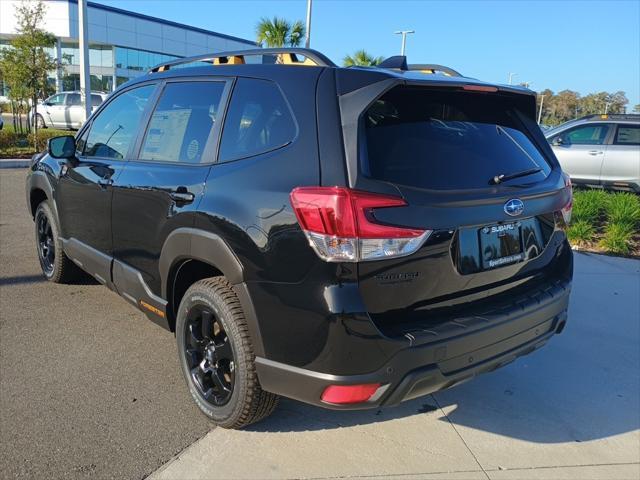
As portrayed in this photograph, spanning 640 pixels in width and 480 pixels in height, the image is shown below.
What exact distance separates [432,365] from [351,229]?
700 millimetres

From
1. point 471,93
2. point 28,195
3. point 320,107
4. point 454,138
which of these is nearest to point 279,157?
point 320,107

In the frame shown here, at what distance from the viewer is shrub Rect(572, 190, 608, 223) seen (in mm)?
7820

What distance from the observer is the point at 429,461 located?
278cm

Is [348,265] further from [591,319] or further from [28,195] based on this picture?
[28,195]

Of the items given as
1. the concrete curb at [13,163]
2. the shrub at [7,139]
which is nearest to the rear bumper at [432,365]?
the concrete curb at [13,163]

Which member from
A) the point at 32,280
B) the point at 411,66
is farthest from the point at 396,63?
the point at 32,280

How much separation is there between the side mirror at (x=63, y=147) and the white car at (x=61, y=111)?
1950 cm

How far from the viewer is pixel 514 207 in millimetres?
2646

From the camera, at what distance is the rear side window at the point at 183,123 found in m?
3.03

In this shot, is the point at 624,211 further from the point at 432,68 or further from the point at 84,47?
the point at 84,47

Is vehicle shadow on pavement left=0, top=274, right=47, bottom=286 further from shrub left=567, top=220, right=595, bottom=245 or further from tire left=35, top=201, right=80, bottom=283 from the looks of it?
shrub left=567, top=220, right=595, bottom=245

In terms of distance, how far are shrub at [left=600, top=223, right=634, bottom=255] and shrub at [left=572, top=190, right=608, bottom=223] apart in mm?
458

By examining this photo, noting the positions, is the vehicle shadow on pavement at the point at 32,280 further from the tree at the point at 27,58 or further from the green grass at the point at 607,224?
the tree at the point at 27,58

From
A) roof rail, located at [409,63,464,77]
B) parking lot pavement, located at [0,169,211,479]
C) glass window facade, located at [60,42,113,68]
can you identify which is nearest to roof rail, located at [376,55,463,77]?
roof rail, located at [409,63,464,77]
